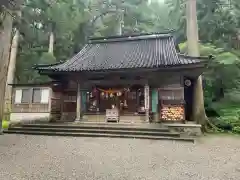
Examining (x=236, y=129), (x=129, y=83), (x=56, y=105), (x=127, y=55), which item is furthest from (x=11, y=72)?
(x=236, y=129)

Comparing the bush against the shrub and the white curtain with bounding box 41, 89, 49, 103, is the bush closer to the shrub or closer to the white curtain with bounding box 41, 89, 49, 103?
the shrub

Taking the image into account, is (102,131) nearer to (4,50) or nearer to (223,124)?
(4,50)

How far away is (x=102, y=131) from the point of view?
10656 mm

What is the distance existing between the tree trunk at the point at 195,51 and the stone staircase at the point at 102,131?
2944mm

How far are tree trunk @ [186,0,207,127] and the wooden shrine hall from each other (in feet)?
2.62

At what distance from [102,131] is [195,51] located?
7.88 metres

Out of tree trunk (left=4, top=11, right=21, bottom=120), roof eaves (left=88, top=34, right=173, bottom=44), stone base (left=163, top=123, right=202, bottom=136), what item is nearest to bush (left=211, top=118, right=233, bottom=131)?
stone base (left=163, top=123, right=202, bottom=136)

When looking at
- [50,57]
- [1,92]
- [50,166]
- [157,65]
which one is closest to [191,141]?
[157,65]

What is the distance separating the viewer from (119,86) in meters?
14.0

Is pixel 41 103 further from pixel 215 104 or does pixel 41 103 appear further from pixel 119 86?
pixel 215 104

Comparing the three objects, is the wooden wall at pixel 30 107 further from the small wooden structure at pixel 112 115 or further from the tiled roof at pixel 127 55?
the small wooden structure at pixel 112 115

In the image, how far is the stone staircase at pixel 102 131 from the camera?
983 cm

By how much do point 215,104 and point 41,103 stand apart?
42.0 feet

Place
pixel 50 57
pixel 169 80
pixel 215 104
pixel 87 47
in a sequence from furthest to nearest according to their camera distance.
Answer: pixel 50 57 → pixel 87 47 → pixel 215 104 → pixel 169 80
